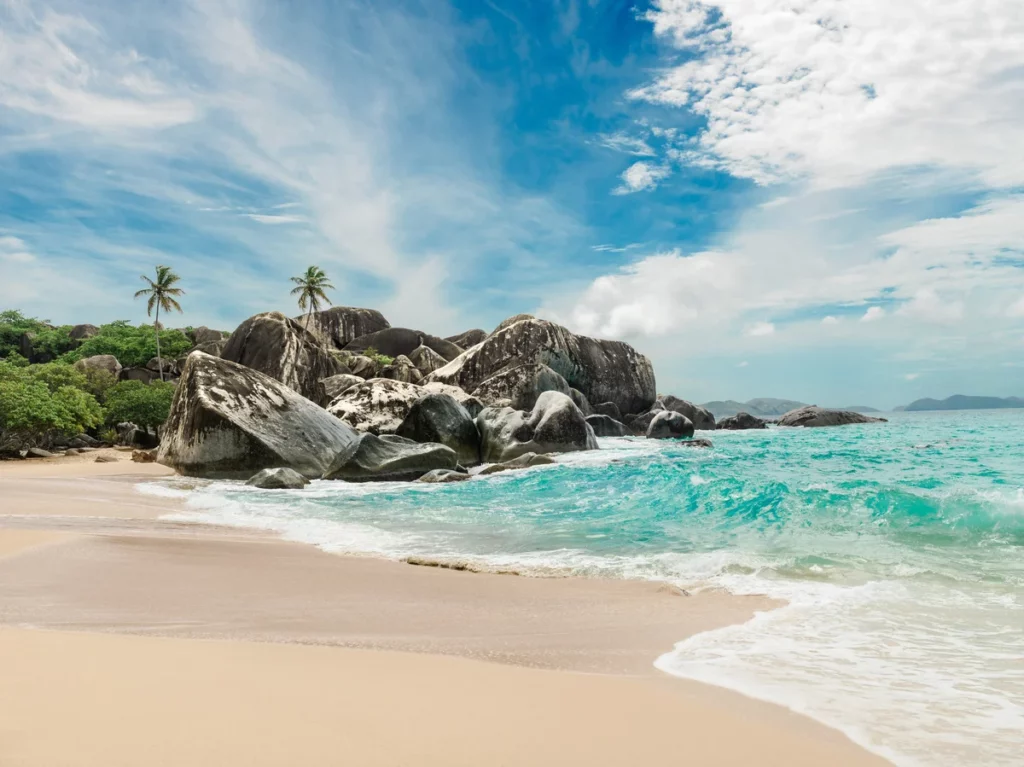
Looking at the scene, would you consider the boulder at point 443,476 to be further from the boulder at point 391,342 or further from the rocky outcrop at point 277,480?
the boulder at point 391,342

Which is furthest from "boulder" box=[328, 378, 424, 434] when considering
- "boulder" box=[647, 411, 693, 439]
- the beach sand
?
"boulder" box=[647, 411, 693, 439]

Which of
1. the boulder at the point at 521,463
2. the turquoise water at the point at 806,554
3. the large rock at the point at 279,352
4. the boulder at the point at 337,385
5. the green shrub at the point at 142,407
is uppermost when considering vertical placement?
the large rock at the point at 279,352

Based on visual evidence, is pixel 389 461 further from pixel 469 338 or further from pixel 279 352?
pixel 469 338

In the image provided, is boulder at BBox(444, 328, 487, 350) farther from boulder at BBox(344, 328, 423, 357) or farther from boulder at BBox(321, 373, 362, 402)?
boulder at BBox(321, 373, 362, 402)

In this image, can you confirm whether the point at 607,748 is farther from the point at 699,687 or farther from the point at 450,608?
the point at 450,608

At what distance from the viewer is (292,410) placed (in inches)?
665

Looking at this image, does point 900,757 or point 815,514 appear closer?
point 900,757

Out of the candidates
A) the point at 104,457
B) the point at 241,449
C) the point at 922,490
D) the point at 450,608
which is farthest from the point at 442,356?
Result: the point at 450,608

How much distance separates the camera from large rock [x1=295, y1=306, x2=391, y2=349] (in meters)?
50.8

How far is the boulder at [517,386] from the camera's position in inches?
1267

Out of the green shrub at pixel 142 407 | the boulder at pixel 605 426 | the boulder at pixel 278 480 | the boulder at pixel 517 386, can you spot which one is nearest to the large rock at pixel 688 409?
the boulder at pixel 605 426

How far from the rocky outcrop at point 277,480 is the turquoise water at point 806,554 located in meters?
0.41

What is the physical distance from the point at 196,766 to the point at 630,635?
110 inches

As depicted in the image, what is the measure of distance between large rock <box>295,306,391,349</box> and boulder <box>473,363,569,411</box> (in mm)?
20456
